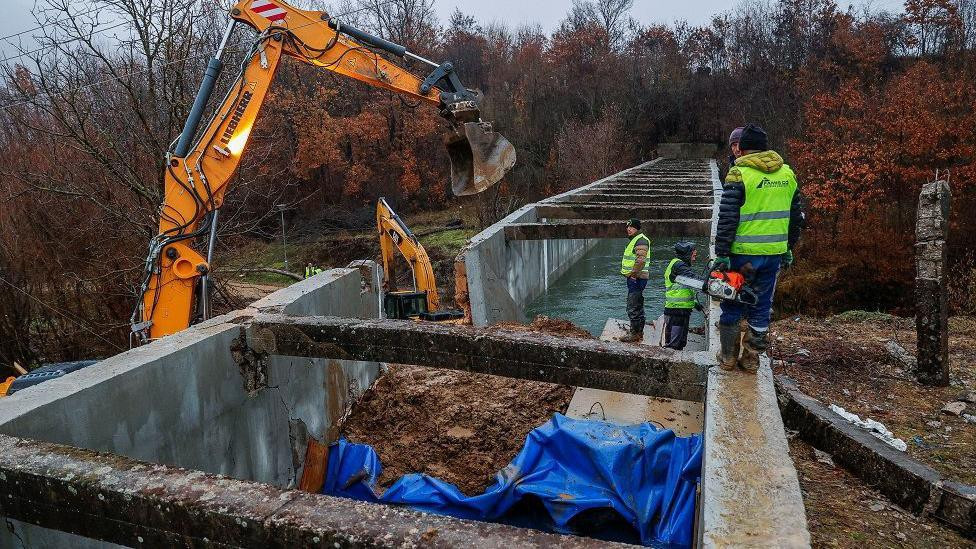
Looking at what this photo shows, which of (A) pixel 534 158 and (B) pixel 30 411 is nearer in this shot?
(B) pixel 30 411

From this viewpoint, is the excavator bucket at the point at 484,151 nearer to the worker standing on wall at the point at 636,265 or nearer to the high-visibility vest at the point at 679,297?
the worker standing on wall at the point at 636,265

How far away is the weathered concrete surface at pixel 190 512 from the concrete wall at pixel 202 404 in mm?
760

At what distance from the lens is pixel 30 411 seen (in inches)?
131

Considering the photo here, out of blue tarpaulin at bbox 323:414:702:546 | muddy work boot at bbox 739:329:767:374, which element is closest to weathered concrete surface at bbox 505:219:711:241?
blue tarpaulin at bbox 323:414:702:546

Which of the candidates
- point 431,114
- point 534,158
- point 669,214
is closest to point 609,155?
point 534,158

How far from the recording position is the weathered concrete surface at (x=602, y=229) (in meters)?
12.0

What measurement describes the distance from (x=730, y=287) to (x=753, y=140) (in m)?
1.05

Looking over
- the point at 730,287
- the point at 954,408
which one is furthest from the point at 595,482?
the point at 954,408

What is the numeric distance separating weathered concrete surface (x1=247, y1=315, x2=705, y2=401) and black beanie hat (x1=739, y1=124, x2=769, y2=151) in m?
1.49

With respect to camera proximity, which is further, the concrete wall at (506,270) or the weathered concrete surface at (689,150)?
the weathered concrete surface at (689,150)

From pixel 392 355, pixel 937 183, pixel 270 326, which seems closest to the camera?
pixel 392 355

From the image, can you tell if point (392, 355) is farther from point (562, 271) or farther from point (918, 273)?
point (562, 271)

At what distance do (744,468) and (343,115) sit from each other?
115 ft

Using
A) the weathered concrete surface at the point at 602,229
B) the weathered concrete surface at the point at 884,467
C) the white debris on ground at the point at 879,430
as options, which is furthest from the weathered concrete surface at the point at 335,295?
the white debris on ground at the point at 879,430
